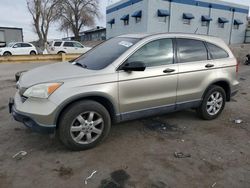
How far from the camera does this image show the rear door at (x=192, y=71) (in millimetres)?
4133

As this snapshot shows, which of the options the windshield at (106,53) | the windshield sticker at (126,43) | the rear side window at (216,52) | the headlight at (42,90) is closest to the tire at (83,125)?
the headlight at (42,90)

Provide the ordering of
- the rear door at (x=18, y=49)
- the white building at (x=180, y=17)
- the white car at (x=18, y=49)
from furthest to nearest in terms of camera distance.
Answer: the white building at (x=180, y=17)
the rear door at (x=18, y=49)
the white car at (x=18, y=49)

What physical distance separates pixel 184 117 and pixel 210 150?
56.4 inches

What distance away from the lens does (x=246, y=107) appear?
18.9ft

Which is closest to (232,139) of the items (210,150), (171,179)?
(210,150)

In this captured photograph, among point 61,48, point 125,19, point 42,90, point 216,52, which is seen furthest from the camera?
point 125,19

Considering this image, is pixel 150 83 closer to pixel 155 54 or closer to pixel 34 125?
pixel 155 54

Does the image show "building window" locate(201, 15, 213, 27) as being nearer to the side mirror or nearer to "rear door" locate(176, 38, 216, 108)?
"rear door" locate(176, 38, 216, 108)

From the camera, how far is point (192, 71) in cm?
420

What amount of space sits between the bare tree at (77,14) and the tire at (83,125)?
41.0 meters

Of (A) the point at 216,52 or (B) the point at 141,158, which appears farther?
(A) the point at 216,52

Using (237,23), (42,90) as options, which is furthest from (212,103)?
(237,23)

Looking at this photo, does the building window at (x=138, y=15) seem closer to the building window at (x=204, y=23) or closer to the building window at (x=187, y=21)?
the building window at (x=187, y=21)

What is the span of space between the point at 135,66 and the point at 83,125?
1166 millimetres
